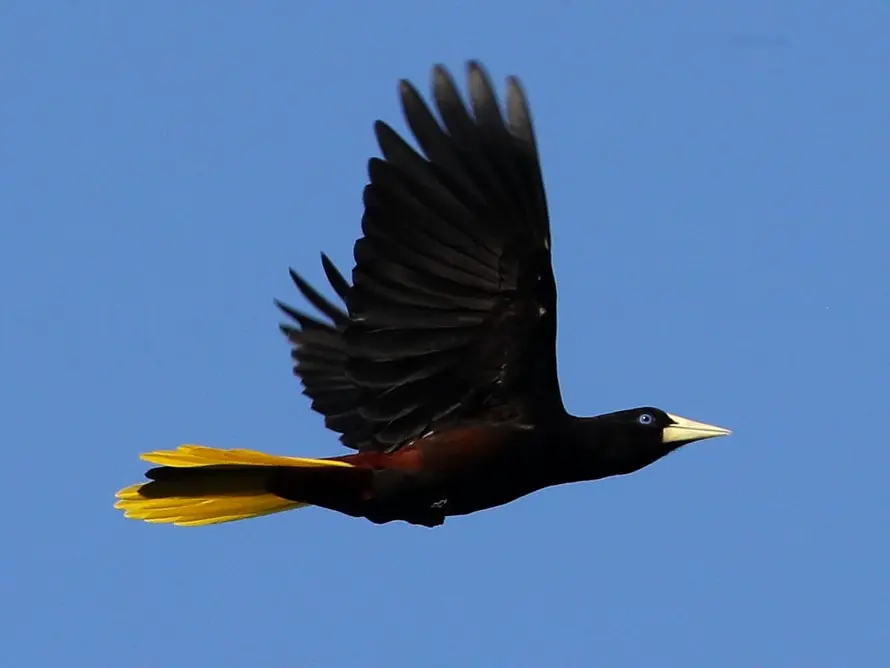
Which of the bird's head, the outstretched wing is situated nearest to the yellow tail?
the outstretched wing

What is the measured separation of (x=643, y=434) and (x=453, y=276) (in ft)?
4.15

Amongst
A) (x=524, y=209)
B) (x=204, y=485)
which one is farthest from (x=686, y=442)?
(x=204, y=485)

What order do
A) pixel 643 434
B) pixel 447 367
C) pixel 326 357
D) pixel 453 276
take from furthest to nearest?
pixel 326 357 < pixel 643 434 < pixel 447 367 < pixel 453 276

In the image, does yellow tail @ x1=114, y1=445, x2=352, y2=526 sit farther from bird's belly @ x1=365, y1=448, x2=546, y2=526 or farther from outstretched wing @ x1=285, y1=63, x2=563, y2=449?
outstretched wing @ x1=285, y1=63, x2=563, y2=449

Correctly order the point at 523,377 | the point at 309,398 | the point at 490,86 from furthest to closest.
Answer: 1. the point at 309,398
2. the point at 523,377
3. the point at 490,86

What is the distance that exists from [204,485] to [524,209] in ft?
6.32

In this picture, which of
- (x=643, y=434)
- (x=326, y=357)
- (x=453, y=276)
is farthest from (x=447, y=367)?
(x=326, y=357)

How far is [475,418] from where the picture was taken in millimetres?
9109

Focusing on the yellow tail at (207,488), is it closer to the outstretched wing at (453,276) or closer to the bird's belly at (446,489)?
the bird's belly at (446,489)

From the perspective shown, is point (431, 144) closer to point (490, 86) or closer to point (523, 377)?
point (490, 86)

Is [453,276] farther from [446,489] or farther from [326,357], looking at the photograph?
[326,357]

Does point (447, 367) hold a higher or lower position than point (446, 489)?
higher

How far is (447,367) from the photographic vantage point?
903 centimetres

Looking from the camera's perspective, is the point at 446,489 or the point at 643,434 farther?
the point at 643,434
